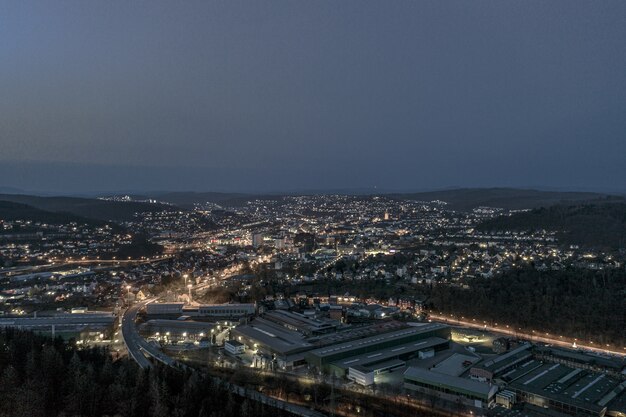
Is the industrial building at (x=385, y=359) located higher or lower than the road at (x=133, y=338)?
higher

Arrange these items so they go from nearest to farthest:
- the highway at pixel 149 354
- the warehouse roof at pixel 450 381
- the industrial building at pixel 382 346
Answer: the highway at pixel 149 354
the warehouse roof at pixel 450 381
the industrial building at pixel 382 346

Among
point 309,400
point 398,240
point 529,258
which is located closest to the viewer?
point 309,400

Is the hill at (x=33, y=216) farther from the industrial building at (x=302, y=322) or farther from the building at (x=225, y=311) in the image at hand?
the industrial building at (x=302, y=322)

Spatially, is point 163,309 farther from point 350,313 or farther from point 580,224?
point 580,224

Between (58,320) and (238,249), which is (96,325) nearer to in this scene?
(58,320)

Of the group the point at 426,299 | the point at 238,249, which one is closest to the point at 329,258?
the point at 238,249

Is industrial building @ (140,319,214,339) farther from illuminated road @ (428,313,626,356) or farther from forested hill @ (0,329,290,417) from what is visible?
illuminated road @ (428,313,626,356)

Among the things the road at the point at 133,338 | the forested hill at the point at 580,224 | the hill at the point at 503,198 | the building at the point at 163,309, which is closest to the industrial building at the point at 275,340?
the road at the point at 133,338
